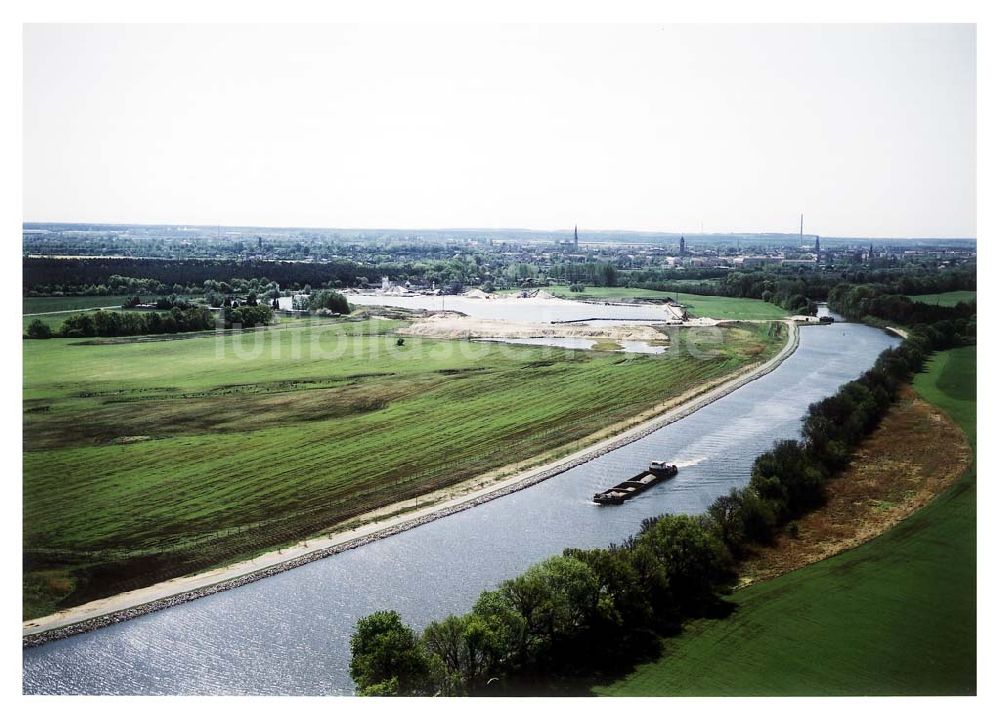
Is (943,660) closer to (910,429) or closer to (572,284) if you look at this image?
(910,429)

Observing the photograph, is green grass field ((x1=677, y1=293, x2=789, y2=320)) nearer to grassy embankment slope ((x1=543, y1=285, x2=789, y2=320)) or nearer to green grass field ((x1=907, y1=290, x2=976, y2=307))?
grassy embankment slope ((x1=543, y1=285, x2=789, y2=320))

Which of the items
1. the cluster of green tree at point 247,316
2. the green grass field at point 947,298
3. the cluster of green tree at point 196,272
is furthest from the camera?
the cluster of green tree at point 247,316

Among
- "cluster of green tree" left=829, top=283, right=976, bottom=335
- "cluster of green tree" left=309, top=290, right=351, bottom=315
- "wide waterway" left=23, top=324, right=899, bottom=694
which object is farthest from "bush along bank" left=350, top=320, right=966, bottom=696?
"cluster of green tree" left=309, top=290, right=351, bottom=315

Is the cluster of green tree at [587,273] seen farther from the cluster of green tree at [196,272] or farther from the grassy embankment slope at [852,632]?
the grassy embankment slope at [852,632]

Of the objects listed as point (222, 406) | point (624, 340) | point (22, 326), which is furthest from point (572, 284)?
point (22, 326)

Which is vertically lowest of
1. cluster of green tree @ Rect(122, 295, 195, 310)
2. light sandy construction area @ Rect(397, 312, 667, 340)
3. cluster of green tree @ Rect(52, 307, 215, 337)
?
light sandy construction area @ Rect(397, 312, 667, 340)

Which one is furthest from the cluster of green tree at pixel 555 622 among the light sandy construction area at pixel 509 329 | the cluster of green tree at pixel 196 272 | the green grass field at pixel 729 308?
the cluster of green tree at pixel 196 272
